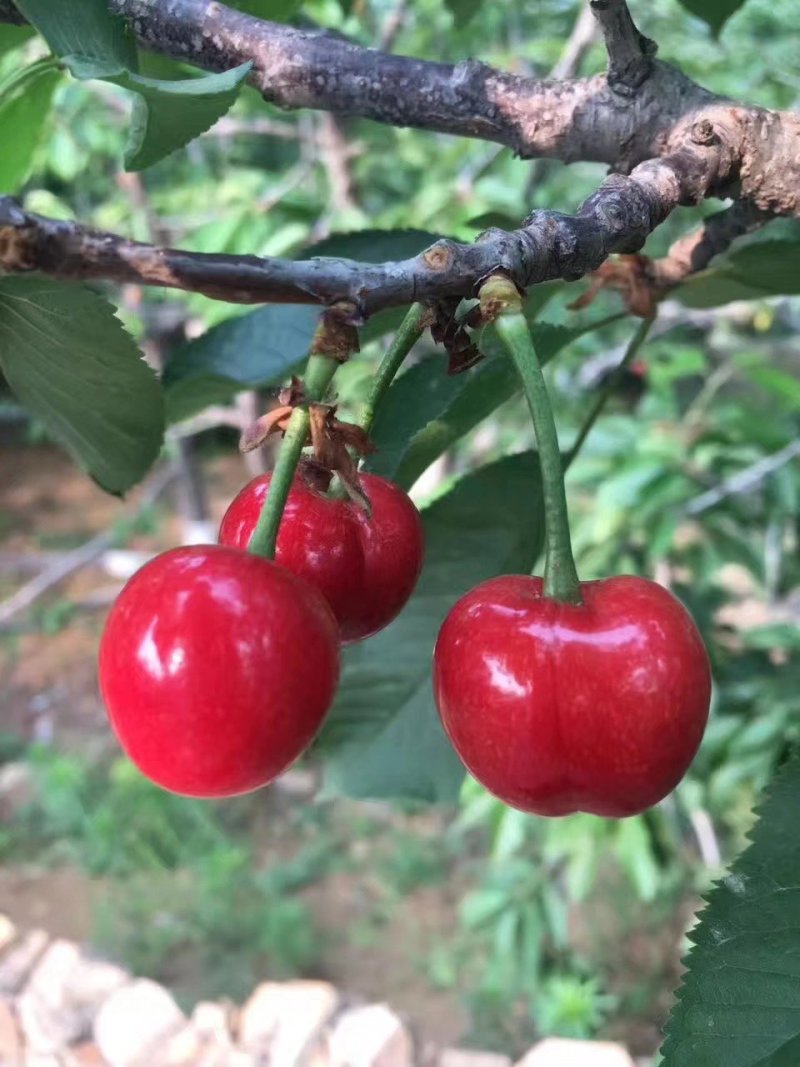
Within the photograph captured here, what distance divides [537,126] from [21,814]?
12.6 ft

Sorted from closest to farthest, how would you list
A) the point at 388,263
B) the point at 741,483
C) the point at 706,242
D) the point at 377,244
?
the point at 388,263, the point at 706,242, the point at 377,244, the point at 741,483

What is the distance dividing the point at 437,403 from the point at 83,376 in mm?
313

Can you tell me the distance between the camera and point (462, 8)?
1.08 m

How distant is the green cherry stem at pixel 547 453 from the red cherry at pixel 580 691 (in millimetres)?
13

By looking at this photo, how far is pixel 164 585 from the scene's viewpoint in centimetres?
50

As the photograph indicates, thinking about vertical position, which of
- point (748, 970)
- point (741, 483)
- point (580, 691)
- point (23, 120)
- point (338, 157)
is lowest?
point (741, 483)

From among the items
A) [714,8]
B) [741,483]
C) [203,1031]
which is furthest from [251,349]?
[203,1031]

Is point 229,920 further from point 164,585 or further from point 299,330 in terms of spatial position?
point 164,585

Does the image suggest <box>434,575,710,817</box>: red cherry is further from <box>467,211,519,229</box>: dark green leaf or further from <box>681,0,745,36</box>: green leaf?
<box>681,0,745,36</box>: green leaf

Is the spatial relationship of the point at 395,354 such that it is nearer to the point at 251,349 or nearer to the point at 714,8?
the point at 251,349

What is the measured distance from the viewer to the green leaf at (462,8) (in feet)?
3.52

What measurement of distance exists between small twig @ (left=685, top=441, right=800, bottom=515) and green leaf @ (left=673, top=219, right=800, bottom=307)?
107 cm

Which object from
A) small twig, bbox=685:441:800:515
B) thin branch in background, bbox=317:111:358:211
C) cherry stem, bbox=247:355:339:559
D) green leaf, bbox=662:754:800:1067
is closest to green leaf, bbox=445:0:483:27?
cherry stem, bbox=247:355:339:559

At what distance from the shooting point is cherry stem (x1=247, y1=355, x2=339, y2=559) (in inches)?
20.4
